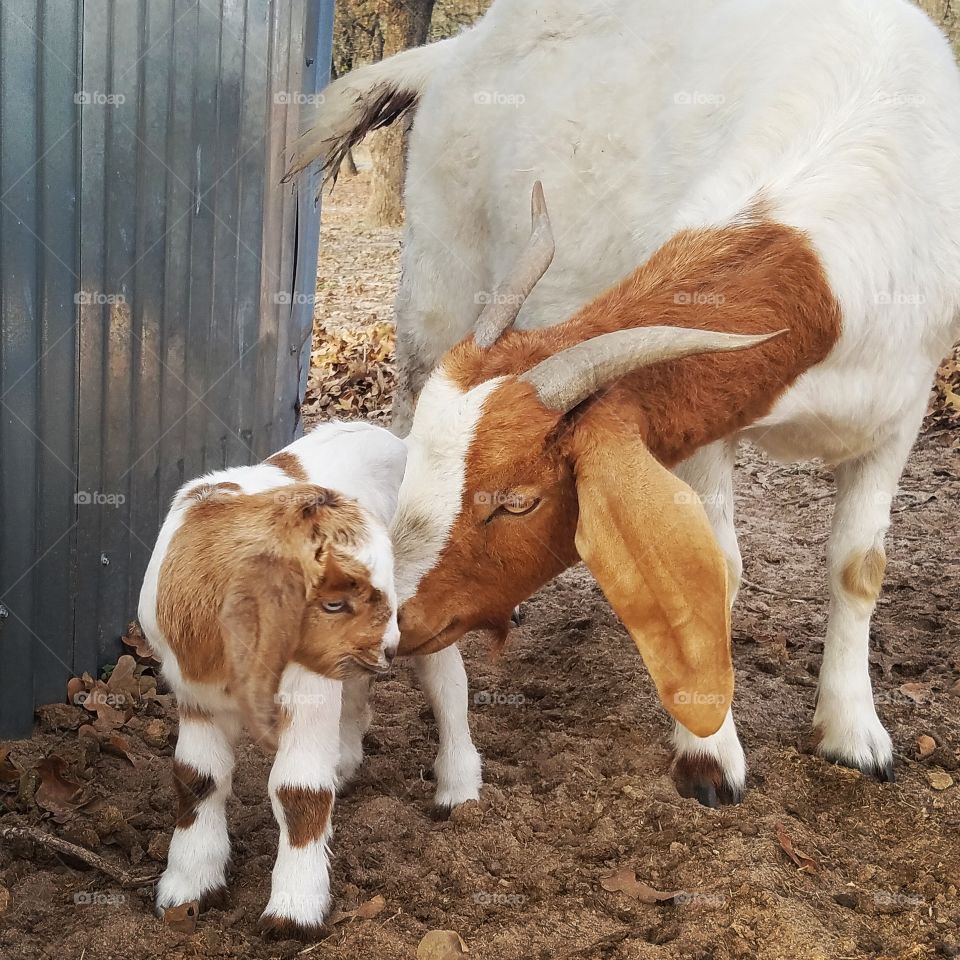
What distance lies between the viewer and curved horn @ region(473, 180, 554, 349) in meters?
2.91

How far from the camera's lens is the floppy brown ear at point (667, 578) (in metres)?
2.51

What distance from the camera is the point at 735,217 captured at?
3189mm

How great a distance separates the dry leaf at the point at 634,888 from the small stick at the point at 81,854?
113cm

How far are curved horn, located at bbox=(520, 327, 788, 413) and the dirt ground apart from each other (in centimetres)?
122

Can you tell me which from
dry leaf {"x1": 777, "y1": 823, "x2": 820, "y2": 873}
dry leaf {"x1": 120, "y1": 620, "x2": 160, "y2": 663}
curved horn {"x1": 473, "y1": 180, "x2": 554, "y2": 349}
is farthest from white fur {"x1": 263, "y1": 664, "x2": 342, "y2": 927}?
dry leaf {"x1": 120, "y1": 620, "x2": 160, "y2": 663}

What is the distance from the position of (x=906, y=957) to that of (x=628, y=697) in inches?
57.7

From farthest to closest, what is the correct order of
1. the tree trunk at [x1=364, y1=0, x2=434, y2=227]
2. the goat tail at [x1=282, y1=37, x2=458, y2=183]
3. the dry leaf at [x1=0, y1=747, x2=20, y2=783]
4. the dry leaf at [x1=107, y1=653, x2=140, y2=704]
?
1. the tree trunk at [x1=364, y1=0, x2=434, y2=227]
2. the goat tail at [x1=282, y1=37, x2=458, y2=183]
3. the dry leaf at [x1=107, y1=653, x2=140, y2=704]
4. the dry leaf at [x1=0, y1=747, x2=20, y2=783]

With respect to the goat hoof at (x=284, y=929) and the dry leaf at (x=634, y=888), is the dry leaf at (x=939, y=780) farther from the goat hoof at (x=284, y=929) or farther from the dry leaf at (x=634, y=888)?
the goat hoof at (x=284, y=929)

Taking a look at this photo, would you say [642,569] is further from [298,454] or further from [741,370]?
[298,454]

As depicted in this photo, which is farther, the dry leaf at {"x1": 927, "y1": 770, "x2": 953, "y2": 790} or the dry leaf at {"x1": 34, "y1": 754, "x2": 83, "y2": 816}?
the dry leaf at {"x1": 927, "y1": 770, "x2": 953, "y2": 790}

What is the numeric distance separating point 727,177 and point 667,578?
1398 millimetres

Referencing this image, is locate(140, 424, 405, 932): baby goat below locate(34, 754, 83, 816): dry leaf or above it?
above

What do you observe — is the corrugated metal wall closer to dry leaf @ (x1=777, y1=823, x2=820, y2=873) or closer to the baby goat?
the baby goat

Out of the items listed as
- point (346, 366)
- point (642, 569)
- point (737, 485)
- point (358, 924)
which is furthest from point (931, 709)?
point (346, 366)
